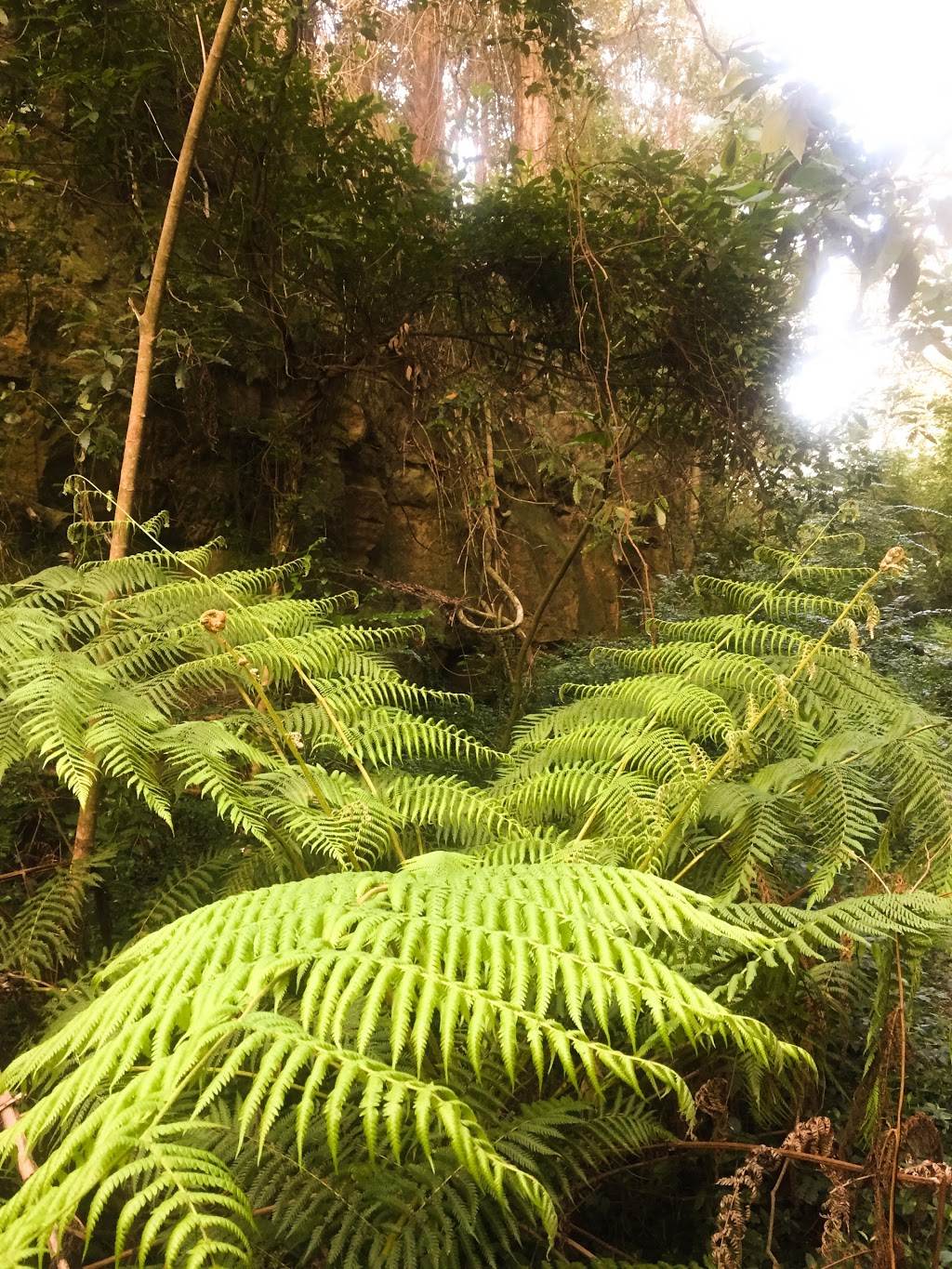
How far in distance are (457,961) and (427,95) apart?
207 inches

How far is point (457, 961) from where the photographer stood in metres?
0.85

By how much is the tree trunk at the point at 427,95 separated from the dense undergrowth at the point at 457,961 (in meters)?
3.67

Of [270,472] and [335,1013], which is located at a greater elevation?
[270,472]

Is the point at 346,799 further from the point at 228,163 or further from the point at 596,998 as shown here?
the point at 228,163

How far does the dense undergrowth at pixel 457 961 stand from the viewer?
74cm

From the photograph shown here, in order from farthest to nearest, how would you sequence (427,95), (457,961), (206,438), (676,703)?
1. (427,95)
2. (206,438)
3. (676,703)
4. (457,961)

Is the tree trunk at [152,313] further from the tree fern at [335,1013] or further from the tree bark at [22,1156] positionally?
the tree fern at [335,1013]

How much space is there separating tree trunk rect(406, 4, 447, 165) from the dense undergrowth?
367 centimetres

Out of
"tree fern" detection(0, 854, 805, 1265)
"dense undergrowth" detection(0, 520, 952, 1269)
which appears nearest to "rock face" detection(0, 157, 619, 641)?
"dense undergrowth" detection(0, 520, 952, 1269)

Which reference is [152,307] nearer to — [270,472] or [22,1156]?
[270,472]

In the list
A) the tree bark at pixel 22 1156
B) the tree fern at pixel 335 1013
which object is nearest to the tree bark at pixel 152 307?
the tree bark at pixel 22 1156

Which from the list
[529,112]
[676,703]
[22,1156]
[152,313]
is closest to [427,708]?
[676,703]

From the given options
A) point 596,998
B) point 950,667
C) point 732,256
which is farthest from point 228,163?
point 950,667

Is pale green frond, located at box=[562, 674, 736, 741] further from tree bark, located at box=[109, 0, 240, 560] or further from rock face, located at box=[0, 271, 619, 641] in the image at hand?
rock face, located at box=[0, 271, 619, 641]
